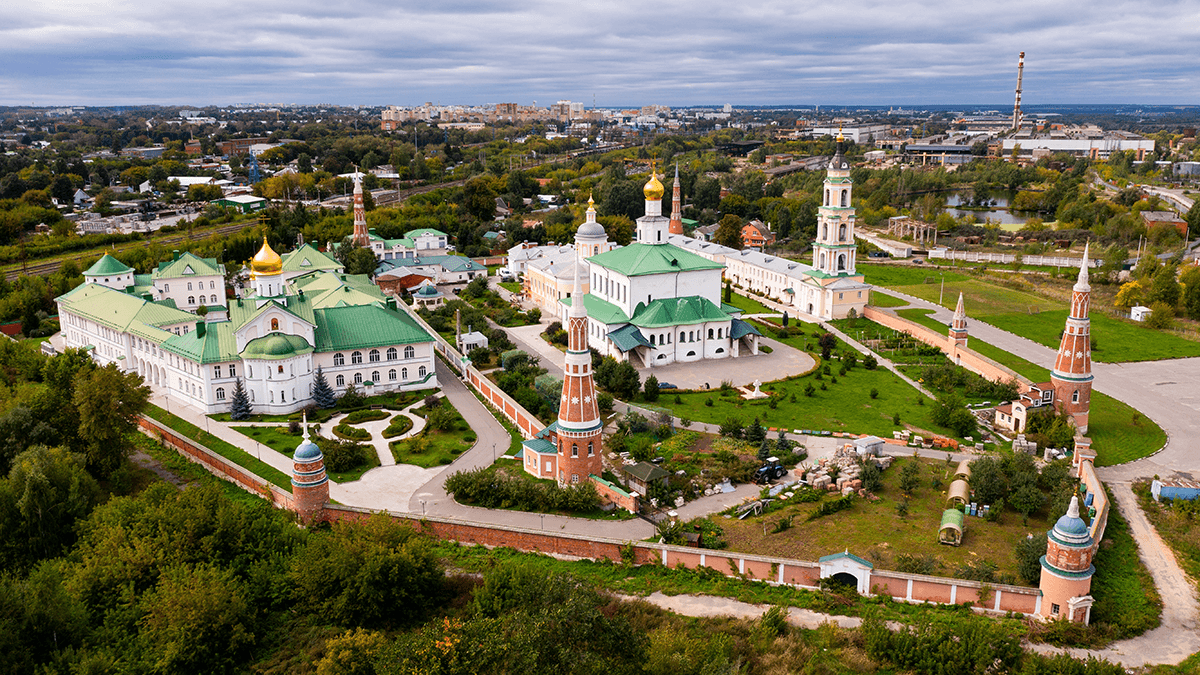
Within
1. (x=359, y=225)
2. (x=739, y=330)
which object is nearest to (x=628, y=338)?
(x=739, y=330)

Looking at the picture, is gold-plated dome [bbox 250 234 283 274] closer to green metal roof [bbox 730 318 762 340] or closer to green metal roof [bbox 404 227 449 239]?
green metal roof [bbox 730 318 762 340]

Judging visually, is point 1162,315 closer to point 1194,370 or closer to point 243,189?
point 1194,370

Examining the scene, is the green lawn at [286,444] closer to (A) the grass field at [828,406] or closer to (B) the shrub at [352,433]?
(B) the shrub at [352,433]

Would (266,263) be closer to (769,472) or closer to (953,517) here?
(769,472)

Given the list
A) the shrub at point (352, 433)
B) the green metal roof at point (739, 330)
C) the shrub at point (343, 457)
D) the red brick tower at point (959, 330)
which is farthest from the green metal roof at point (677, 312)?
the shrub at point (343, 457)

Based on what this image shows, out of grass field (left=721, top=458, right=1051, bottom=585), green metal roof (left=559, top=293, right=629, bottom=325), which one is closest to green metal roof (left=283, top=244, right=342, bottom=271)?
green metal roof (left=559, top=293, right=629, bottom=325)

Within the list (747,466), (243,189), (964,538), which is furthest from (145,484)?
(243,189)

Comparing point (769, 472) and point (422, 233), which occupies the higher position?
point (422, 233)
